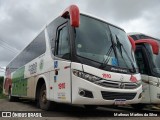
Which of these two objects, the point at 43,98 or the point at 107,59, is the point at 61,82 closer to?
the point at 107,59

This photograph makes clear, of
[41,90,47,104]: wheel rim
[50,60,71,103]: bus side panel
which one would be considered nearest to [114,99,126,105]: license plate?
[50,60,71,103]: bus side panel

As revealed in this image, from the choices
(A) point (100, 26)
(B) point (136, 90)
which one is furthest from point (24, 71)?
(B) point (136, 90)

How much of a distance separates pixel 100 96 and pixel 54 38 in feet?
8.82

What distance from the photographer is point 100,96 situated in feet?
23.2

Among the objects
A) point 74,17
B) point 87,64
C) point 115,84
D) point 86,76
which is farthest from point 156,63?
point 74,17

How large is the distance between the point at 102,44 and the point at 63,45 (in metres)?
1.12

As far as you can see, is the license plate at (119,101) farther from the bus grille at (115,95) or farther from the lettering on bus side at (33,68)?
the lettering on bus side at (33,68)

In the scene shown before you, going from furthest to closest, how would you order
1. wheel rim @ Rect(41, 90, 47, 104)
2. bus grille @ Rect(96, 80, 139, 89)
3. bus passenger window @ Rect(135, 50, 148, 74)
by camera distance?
bus passenger window @ Rect(135, 50, 148, 74)
wheel rim @ Rect(41, 90, 47, 104)
bus grille @ Rect(96, 80, 139, 89)

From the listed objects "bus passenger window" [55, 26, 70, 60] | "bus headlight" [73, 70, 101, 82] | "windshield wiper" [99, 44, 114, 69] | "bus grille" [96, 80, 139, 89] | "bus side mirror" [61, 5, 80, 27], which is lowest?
"bus grille" [96, 80, 139, 89]

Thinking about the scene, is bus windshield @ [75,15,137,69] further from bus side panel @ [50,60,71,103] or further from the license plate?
the license plate

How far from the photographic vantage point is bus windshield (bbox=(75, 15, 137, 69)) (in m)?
7.50

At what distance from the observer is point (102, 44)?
7.90 m

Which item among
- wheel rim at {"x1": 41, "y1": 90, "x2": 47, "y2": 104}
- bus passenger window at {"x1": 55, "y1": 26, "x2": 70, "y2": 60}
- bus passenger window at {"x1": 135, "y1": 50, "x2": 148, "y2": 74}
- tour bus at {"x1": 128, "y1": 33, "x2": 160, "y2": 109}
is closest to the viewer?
bus passenger window at {"x1": 55, "y1": 26, "x2": 70, "y2": 60}

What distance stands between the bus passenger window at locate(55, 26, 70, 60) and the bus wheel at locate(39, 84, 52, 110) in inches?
62.2
